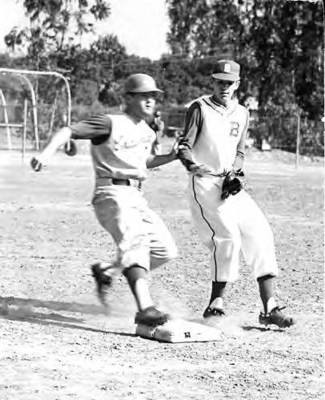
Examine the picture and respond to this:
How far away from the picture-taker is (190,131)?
6898 mm

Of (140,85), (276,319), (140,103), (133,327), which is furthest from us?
(133,327)


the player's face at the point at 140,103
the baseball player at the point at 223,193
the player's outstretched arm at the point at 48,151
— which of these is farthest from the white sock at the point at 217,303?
the player's outstretched arm at the point at 48,151

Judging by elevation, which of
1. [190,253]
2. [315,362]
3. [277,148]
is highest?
[315,362]

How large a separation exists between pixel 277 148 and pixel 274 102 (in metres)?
9.15

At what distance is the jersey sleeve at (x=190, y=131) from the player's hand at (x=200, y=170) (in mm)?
32

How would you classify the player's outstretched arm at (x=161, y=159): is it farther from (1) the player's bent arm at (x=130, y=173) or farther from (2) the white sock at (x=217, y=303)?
(2) the white sock at (x=217, y=303)

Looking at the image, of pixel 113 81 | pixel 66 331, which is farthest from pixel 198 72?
pixel 66 331

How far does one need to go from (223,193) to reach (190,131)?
0.49 metres

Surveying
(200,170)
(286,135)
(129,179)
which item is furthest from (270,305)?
(286,135)

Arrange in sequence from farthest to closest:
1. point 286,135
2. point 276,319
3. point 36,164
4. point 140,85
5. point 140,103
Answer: point 286,135 < point 276,319 < point 140,103 < point 140,85 < point 36,164

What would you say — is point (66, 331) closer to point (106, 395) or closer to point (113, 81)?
point (106, 395)

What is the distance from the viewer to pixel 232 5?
4897cm

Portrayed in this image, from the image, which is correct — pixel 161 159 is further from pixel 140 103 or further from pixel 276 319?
pixel 276 319

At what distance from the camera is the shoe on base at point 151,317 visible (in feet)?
20.6
